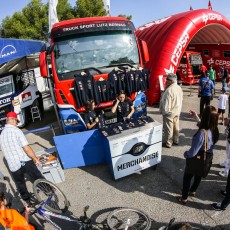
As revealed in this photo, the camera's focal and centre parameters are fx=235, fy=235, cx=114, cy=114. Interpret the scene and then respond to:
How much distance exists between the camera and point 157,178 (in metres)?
5.27

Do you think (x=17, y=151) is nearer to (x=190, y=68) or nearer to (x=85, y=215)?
(x=85, y=215)

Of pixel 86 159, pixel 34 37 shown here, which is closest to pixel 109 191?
pixel 86 159

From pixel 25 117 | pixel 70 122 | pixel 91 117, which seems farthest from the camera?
pixel 25 117

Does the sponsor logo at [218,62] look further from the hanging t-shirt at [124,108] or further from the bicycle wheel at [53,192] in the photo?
the bicycle wheel at [53,192]

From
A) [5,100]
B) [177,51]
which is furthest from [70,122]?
[177,51]

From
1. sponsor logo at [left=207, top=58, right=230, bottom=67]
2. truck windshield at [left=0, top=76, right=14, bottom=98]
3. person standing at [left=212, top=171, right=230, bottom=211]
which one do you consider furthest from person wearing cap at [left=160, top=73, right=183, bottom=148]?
sponsor logo at [left=207, top=58, right=230, bottom=67]

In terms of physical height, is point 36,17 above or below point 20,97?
above

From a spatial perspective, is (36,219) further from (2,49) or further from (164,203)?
(2,49)

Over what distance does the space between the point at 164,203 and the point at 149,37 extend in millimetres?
10229

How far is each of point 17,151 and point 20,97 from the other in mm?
5122

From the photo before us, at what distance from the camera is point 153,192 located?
482 centimetres

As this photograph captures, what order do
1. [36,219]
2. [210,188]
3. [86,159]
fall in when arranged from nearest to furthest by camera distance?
[36,219] < [210,188] < [86,159]

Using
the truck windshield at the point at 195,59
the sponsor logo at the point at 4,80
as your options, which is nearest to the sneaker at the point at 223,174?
the sponsor logo at the point at 4,80

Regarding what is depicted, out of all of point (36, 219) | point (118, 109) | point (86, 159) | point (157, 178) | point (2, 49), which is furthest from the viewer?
point (2, 49)
